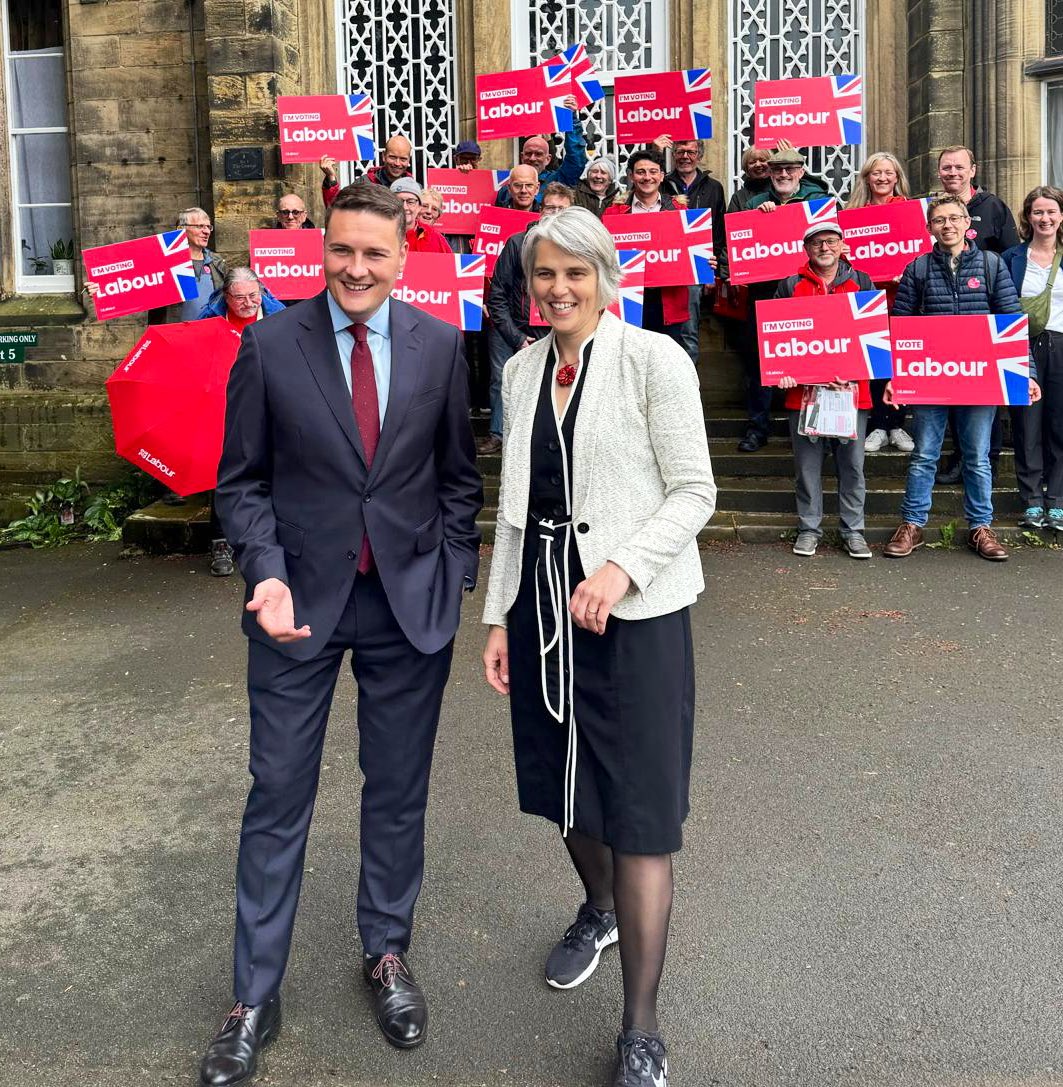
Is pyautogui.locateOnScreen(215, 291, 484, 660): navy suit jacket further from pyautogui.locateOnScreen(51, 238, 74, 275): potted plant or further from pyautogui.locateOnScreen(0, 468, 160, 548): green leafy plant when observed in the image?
pyautogui.locateOnScreen(51, 238, 74, 275): potted plant

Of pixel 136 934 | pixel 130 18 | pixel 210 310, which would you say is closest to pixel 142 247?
pixel 210 310

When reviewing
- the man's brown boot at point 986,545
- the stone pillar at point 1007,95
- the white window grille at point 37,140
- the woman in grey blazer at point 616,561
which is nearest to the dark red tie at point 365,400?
the woman in grey blazer at point 616,561

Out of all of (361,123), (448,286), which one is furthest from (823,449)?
(361,123)

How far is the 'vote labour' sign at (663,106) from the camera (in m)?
10.4

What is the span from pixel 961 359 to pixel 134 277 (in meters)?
5.82

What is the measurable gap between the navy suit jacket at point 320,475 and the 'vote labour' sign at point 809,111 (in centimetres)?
768

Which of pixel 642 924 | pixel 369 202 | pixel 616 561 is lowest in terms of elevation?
pixel 642 924

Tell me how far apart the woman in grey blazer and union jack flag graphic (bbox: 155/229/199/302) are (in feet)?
21.9

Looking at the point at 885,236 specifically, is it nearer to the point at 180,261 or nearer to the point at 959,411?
the point at 959,411

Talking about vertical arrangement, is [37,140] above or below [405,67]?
below

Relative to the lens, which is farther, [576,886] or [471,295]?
[471,295]

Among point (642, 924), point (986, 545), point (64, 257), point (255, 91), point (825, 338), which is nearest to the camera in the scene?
point (642, 924)

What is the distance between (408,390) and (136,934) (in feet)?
6.12

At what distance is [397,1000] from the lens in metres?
3.21
